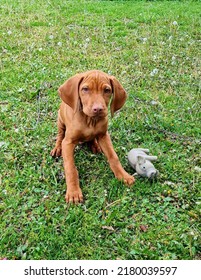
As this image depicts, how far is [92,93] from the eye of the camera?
3.65 m

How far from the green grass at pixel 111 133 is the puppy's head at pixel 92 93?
74cm

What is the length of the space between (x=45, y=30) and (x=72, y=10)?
1.57 metres

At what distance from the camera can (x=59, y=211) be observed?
3.62 metres

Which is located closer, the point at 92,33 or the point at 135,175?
the point at 135,175

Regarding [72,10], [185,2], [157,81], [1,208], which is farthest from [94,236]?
[185,2]

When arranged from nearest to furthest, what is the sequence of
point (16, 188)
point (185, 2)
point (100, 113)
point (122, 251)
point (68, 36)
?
point (122, 251) → point (100, 113) → point (16, 188) → point (68, 36) → point (185, 2)

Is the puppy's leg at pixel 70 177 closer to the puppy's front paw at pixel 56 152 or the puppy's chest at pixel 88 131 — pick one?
the puppy's chest at pixel 88 131

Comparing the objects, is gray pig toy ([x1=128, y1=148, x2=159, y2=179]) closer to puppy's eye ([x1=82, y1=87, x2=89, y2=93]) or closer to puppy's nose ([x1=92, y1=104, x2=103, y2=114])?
puppy's nose ([x1=92, y1=104, x2=103, y2=114])

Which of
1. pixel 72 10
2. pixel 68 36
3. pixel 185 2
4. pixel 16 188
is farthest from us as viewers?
pixel 185 2

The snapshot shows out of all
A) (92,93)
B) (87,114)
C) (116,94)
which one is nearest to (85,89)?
(92,93)

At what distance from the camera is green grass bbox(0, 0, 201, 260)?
3348 mm

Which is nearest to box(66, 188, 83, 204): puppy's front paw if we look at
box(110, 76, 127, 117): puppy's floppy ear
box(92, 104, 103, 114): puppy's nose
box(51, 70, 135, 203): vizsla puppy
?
box(51, 70, 135, 203): vizsla puppy

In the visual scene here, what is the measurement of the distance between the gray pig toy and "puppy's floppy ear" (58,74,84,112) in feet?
2.50

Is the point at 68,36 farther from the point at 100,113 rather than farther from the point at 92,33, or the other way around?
the point at 100,113
